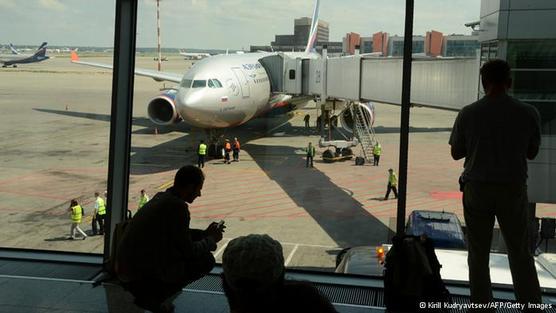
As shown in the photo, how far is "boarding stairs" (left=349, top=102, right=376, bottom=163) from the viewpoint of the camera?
13773mm

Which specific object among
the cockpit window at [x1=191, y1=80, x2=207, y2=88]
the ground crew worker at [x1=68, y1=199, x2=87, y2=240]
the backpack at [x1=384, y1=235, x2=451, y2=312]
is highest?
the cockpit window at [x1=191, y1=80, x2=207, y2=88]

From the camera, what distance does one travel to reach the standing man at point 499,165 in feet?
7.95

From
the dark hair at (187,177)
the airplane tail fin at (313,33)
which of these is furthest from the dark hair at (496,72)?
the airplane tail fin at (313,33)

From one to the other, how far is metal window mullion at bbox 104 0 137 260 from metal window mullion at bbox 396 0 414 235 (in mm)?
2109

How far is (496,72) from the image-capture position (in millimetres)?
2449

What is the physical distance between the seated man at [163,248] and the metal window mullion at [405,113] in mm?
1167

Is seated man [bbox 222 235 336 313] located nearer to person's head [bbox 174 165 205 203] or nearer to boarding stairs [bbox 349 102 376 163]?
person's head [bbox 174 165 205 203]

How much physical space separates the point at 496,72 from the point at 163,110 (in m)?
13.4

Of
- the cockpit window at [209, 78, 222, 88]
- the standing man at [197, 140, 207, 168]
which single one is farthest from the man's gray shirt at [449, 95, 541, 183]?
the cockpit window at [209, 78, 222, 88]

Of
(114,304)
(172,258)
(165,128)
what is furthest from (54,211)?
(165,128)

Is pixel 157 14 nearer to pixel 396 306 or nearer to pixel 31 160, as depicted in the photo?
pixel 396 306

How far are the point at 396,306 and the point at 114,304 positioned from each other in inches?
67.1

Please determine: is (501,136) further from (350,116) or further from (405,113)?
(350,116)

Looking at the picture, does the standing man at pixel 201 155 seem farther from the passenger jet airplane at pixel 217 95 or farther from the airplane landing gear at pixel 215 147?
the passenger jet airplane at pixel 217 95
